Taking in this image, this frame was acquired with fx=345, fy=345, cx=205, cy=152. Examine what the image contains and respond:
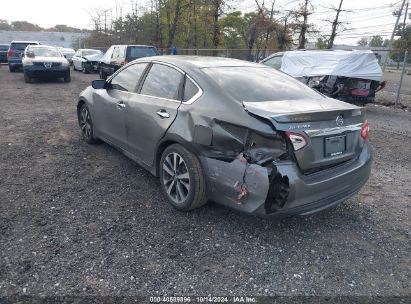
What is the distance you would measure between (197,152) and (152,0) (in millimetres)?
30654

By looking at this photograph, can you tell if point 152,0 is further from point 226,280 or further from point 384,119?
point 226,280

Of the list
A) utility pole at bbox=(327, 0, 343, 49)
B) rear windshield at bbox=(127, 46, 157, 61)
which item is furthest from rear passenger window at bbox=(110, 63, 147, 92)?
utility pole at bbox=(327, 0, 343, 49)

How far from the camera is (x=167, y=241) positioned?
3.17 m

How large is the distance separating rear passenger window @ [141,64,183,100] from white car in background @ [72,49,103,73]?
17.5 m

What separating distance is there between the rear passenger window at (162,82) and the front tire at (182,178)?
66 centimetres

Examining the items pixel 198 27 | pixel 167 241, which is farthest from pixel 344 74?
pixel 198 27

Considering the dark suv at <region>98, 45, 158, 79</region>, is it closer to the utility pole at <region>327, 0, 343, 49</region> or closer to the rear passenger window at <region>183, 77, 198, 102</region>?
the rear passenger window at <region>183, 77, 198, 102</region>

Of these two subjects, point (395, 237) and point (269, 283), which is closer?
point (269, 283)

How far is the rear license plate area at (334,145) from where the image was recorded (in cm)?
306

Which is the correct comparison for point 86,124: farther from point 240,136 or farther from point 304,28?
point 304,28

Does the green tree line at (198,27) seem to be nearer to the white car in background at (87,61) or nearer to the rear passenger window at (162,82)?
the white car in background at (87,61)

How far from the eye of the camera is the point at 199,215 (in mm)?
3637

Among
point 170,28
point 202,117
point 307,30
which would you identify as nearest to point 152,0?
point 170,28

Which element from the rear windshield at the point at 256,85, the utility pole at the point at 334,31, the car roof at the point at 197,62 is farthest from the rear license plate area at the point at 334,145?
the utility pole at the point at 334,31
